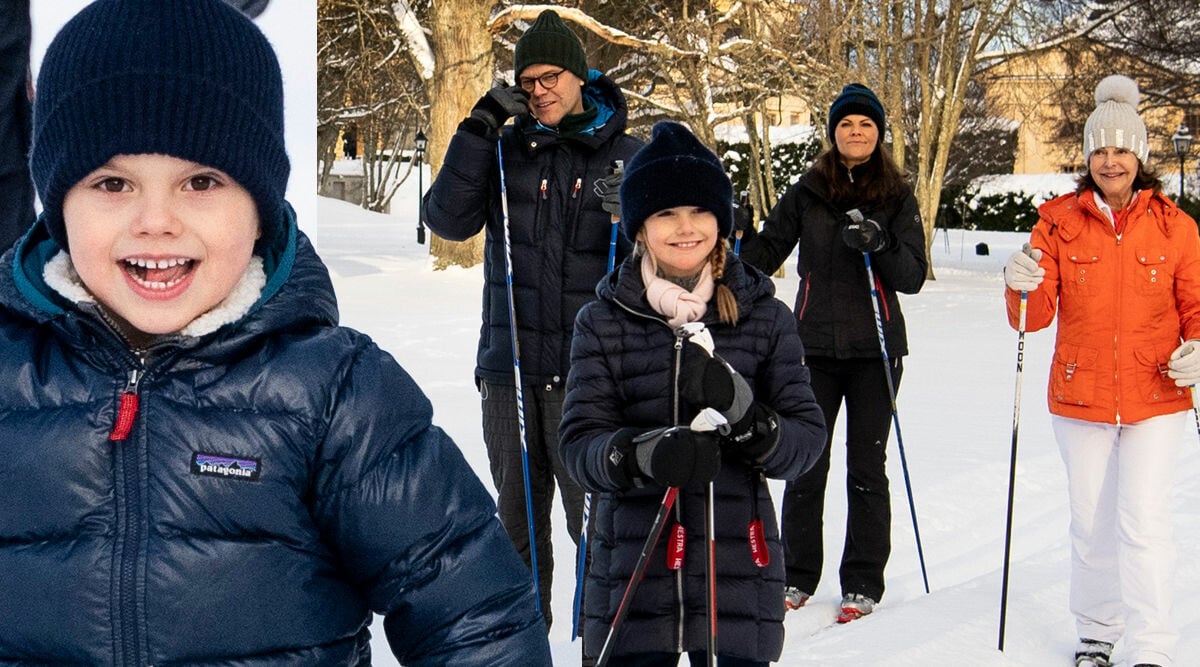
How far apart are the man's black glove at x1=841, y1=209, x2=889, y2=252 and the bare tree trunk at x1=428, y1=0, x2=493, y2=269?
43.4ft

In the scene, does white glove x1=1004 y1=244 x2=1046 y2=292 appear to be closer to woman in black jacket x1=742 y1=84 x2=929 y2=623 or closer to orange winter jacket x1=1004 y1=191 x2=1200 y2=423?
orange winter jacket x1=1004 y1=191 x2=1200 y2=423

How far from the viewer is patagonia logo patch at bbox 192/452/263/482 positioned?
1.72 meters

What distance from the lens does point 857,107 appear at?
17.3 ft

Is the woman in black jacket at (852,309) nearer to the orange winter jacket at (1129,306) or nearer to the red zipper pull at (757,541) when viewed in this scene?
the orange winter jacket at (1129,306)

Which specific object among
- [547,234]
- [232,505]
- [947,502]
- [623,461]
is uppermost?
[547,234]

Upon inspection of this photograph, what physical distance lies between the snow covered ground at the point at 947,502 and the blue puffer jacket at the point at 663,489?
4.03 ft

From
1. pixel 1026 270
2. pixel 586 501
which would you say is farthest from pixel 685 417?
pixel 1026 270

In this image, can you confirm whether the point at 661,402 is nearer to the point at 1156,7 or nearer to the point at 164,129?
the point at 164,129

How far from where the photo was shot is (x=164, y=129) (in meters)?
1.73

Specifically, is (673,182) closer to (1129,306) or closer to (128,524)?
(1129,306)

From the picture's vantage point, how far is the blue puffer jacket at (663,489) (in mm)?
3311

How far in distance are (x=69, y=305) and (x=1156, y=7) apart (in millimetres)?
30175

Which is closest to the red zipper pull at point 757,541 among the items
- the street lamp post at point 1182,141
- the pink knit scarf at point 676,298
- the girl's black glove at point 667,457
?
the girl's black glove at point 667,457

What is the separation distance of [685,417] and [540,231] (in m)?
1.28
